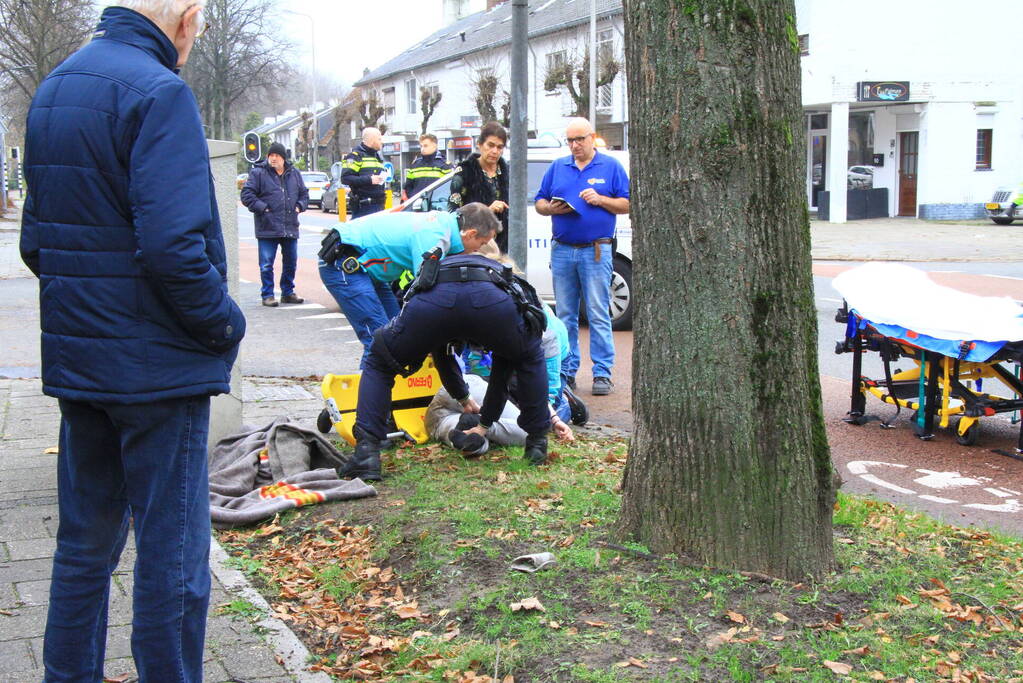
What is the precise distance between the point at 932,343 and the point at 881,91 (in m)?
29.5

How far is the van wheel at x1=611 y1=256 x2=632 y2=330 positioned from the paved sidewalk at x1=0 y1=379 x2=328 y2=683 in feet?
21.1

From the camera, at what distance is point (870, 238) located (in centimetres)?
2712

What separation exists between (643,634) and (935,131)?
3461 cm

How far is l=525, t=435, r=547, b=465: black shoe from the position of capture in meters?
5.68

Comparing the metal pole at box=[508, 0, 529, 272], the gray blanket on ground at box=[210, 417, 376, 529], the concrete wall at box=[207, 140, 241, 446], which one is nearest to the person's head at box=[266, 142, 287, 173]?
the metal pole at box=[508, 0, 529, 272]

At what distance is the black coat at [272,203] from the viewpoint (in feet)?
46.2

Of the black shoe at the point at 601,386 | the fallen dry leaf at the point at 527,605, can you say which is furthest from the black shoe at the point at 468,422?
the black shoe at the point at 601,386

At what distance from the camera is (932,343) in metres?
6.85

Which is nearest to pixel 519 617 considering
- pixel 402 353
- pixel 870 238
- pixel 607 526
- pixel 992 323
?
pixel 607 526

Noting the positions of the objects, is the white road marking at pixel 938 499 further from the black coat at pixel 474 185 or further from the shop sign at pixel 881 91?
the shop sign at pixel 881 91

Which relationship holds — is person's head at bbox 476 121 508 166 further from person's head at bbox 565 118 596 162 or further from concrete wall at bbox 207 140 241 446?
concrete wall at bbox 207 140 241 446

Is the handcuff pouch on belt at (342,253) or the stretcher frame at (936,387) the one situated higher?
the handcuff pouch on belt at (342,253)

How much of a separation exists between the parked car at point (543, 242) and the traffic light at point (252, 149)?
11.3ft

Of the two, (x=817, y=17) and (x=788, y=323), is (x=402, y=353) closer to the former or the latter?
(x=788, y=323)
